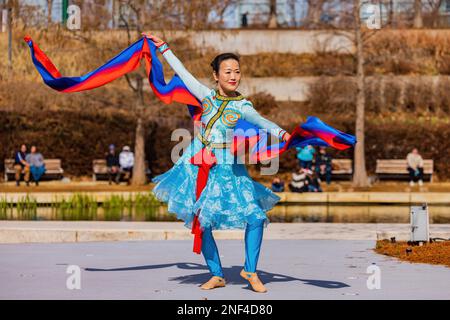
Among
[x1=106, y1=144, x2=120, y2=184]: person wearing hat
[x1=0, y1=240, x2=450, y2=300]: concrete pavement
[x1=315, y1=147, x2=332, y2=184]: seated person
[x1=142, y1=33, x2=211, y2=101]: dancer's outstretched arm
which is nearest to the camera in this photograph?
[x1=0, y1=240, x2=450, y2=300]: concrete pavement

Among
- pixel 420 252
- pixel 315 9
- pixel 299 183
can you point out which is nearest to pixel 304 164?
pixel 299 183

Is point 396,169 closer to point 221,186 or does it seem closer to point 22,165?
point 22,165

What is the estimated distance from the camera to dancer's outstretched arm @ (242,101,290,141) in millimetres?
9461

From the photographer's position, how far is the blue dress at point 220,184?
368 inches

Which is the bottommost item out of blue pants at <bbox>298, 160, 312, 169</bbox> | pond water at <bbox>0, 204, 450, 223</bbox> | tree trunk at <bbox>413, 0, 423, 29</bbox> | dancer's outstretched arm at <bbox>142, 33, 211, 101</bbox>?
pond water at <bbox>0, 204, 450, 223</bbox>

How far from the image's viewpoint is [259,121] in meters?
9.59

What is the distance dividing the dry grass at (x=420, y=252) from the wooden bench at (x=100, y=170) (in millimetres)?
19834

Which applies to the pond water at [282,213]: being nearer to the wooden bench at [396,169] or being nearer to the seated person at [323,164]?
the seated person at [323,164]

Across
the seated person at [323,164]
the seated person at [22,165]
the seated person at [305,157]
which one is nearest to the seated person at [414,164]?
the seated person at [323,164]

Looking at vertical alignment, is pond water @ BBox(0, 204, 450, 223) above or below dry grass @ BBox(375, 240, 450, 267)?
below

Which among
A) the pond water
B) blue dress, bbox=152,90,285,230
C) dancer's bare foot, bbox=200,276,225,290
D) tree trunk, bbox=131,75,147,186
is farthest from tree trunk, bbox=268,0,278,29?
dancer's bare foot, bbox=200,276,225,290

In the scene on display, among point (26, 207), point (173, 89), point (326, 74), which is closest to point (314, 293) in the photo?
point (173, 89)

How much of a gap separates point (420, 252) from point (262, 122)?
11.1 ft

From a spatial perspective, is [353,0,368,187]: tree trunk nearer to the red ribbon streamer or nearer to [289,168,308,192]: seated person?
[289,168,308,192]: seated person
